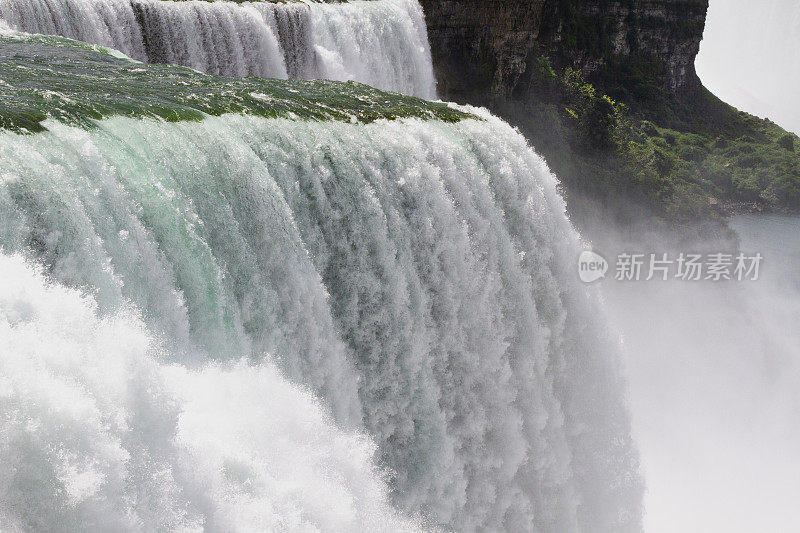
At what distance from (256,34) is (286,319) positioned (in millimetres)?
10219

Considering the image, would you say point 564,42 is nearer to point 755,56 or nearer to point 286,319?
point 286,319

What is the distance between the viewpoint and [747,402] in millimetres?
19047

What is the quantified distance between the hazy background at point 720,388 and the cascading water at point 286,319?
17.8 feet

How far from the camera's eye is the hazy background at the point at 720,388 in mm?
13891

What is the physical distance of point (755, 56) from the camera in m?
73.2

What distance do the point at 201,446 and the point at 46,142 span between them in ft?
7.93

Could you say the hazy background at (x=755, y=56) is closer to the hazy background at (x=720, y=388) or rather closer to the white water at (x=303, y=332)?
the hazy background at (x=720, y=388)

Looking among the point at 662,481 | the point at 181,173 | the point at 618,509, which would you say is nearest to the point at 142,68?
the point at 181,173

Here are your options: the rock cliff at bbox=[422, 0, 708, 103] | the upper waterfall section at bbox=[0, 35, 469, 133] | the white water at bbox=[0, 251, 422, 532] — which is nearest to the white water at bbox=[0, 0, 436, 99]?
the upper waterfall section at bbox=[0, 35, 469, 133]

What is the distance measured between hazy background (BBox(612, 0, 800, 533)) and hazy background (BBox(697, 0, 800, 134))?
1567 inches

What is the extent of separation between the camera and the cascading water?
10.8ft

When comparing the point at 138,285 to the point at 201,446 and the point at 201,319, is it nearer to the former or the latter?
the point at 201,319

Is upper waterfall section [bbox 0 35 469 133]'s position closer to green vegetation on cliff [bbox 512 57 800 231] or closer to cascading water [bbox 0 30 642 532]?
cascading water [bbox 0 30 642 532]

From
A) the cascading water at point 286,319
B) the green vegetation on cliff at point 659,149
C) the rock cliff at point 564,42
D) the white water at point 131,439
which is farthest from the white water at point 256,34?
the white water at point 131,439
